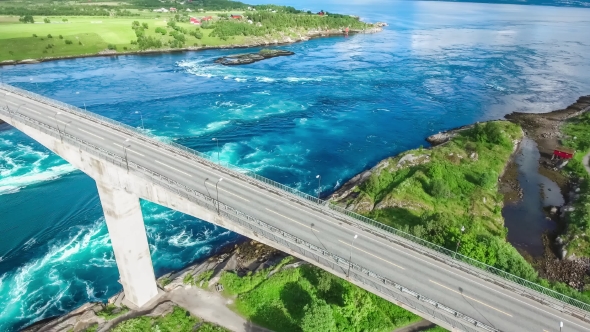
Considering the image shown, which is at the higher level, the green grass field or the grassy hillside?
the green grass field

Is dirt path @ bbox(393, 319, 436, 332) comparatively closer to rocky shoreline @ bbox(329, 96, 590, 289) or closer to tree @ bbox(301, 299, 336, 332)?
tree @ bbox(301, 299, 336, 332)

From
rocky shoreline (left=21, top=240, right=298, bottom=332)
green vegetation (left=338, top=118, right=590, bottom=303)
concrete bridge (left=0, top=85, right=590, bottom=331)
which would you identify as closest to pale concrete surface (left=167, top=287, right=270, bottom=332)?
rocky shoreline (left=21, top=240, right=298, bottom=332)

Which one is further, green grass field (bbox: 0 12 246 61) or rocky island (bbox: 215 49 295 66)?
rocky island (bbox: 215 49 295 66)

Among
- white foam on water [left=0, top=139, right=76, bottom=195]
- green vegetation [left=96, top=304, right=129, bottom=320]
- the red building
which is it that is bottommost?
green vegetation [left=96, top=304, right=129, bottom=320]

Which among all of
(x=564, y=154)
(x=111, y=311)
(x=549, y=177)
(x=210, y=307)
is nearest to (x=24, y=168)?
(x=111, y=311)

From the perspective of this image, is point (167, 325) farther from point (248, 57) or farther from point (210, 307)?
point (248, 57)

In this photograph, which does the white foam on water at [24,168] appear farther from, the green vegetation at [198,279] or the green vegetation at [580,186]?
the green vegetation at [580,186]
